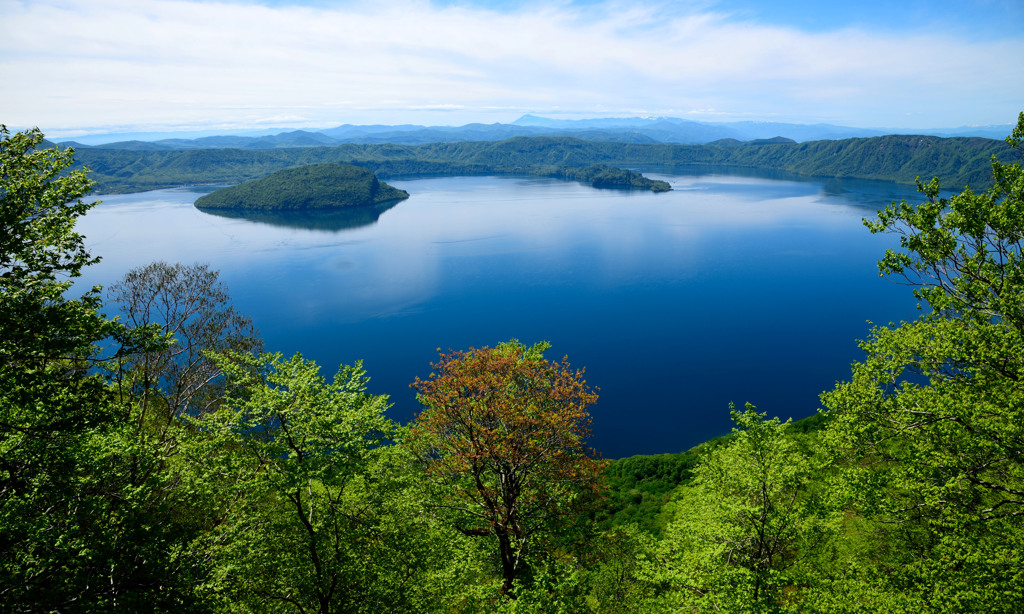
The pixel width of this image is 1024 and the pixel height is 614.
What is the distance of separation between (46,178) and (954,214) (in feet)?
81.7

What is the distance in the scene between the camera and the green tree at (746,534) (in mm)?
13078

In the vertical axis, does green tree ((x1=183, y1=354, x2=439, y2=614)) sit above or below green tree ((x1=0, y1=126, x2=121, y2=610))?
below

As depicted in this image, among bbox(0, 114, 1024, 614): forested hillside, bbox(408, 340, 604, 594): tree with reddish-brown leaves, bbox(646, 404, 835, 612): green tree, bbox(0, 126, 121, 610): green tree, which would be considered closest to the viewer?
bbox(0, 126, 121, 610): green tree

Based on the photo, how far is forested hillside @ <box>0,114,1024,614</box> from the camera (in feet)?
34.9

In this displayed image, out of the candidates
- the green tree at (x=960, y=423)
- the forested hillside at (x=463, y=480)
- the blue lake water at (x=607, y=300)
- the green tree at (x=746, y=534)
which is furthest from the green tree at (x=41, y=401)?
the blue lake water at (x=607, y=300)

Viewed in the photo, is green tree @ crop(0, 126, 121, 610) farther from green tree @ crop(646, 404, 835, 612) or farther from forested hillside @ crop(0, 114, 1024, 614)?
green tree @ crop(646, 404, 835, 612)

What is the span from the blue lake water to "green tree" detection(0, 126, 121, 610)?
182ft

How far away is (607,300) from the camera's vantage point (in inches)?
4117

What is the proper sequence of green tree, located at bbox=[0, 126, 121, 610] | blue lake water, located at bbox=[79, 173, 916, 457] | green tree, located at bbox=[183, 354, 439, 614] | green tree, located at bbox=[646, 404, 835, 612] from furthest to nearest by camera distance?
blue lake water, located at bbox=[79, 173, 916, 457] → green tree, located at bbox=[183, 354, 439, 614] → green tree, located at bbox=[646, 404, 835, 612] → green tree, located at bbox=[0, 126, 121, 610]

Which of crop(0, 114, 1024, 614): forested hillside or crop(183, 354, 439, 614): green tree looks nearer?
crop(0, 114, 1024, 614): forested hillside

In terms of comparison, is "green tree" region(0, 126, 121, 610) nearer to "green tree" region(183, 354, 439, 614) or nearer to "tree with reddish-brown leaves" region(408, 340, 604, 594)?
"green tree" region(183, 354, 439, 614)

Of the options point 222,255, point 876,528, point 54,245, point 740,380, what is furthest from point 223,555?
point 222,255

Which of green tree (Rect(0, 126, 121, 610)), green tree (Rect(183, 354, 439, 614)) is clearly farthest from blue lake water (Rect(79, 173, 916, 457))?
green tree (Rect(0, 126, 121, 610))

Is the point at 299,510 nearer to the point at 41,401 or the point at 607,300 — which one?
the point at 41,401
